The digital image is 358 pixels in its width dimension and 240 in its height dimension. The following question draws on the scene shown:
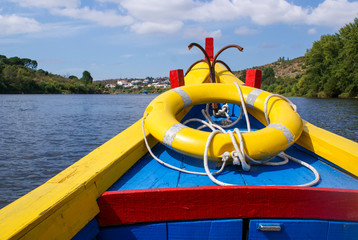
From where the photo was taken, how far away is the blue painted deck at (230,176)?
1599 millimetres

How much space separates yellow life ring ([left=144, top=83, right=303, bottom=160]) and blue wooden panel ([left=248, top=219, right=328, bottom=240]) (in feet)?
1.49

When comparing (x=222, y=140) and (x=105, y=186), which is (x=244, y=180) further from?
(x=105, y=186)

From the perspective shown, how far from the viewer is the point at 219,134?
1.72 metres

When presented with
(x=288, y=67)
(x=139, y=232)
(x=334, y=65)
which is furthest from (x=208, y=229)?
(x=288, y=67)

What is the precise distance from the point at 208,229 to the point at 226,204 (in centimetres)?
16

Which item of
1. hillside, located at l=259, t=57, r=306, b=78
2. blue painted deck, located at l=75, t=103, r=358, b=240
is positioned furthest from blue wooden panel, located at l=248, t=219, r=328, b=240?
hillside, located at l=259, t=57, r=306, b=78

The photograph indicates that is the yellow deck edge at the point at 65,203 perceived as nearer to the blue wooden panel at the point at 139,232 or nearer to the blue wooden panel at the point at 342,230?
the blue wooden panel at the point at 139,232

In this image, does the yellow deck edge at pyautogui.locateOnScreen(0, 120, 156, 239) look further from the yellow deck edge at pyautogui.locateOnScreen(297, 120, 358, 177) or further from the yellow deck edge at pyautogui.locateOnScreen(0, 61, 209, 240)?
the yellow deck edge at pyautogui.locateOnScreen(297, 120, 358, 177)

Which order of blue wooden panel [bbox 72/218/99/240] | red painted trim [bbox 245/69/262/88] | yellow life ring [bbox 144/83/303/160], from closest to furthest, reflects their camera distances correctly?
1. blue wooden panel [bbox 72/218/99/240]
2. yellow life ring [bbox 144/83/303/160]
3. red painted trim [bbox 245/69/262/88]

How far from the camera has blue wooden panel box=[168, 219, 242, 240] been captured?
136 centimetres

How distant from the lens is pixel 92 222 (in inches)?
51.9

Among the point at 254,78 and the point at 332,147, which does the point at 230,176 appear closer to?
the point at 332,147

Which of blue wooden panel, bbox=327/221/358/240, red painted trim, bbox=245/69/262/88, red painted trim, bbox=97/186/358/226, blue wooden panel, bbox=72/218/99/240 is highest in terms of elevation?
red painted trim, bbox=245/69/262/88

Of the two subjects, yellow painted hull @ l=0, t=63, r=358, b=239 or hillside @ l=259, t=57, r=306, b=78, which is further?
hillside @ l=259, t=57, r=306, b=78
